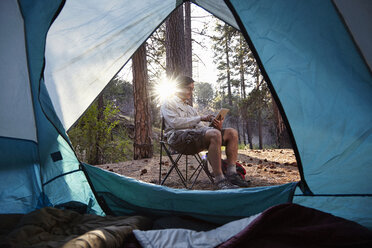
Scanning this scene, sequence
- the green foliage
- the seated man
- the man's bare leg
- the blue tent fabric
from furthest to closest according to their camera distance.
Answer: the green foliage < the man's bare leg < the seated man < the blue tent fabric

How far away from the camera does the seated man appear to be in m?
2.17

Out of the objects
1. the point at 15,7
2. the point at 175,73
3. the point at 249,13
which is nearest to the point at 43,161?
the point at 15,7

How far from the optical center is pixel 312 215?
106 cm

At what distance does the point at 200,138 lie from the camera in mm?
2252

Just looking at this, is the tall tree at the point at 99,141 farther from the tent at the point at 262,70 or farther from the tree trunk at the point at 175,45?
the tent at the point at 262,70

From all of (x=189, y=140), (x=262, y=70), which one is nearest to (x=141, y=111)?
(x=189, y=140)

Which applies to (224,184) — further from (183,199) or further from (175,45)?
(175,45)

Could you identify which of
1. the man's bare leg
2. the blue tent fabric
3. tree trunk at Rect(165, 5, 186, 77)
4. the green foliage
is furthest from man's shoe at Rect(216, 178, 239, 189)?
the green foliage

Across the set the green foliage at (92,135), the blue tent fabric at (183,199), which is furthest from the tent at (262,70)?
the green foliage at (92,135)

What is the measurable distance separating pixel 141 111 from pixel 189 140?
10.1ft

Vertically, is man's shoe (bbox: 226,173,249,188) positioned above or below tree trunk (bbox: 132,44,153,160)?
Result: below

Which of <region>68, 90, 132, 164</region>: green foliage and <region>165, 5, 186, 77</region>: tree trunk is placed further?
<region>68, 90, 132, 164</region>: green foliage

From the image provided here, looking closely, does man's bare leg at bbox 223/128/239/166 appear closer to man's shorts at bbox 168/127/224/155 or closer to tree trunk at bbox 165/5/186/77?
man's shorts at bbox 168/127/224/155

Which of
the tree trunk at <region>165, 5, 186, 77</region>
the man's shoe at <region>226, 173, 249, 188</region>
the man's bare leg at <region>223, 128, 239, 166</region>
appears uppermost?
the tree trunk at <region>165, 5, 186, 77</region>
